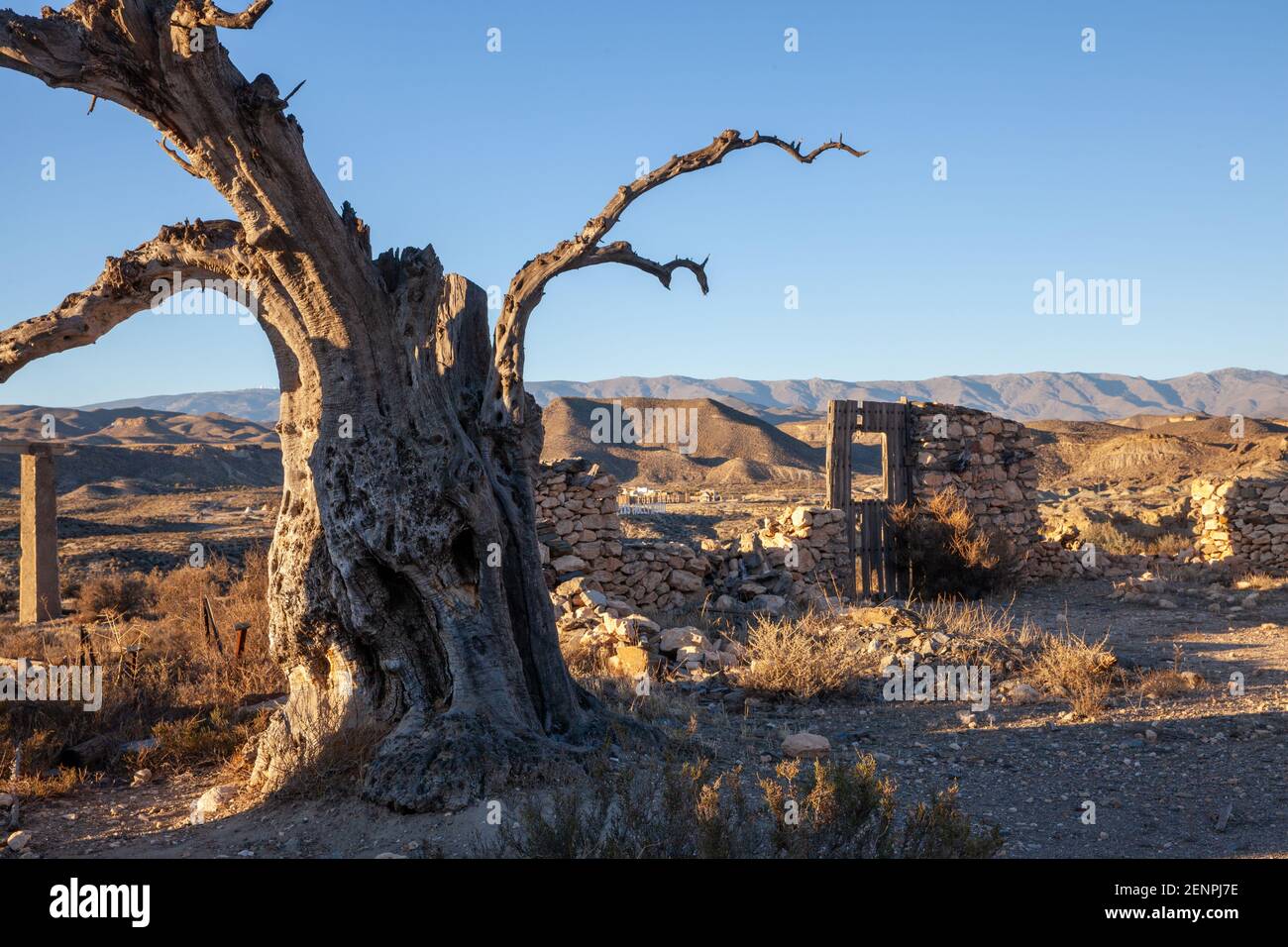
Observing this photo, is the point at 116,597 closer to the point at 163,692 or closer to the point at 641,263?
the point at 163,692

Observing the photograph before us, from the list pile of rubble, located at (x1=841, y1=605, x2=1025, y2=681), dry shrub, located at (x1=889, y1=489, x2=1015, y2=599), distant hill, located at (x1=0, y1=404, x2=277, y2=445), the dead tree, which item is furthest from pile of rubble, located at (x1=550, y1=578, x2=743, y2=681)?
distant hill, located at (x1=0, y1=404, x2=277, y2=445)

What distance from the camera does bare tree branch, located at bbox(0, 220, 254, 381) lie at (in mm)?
5180

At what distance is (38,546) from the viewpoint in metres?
14.1

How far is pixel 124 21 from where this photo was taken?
464 cm

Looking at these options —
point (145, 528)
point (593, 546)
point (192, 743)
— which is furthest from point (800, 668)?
point (145, 528)

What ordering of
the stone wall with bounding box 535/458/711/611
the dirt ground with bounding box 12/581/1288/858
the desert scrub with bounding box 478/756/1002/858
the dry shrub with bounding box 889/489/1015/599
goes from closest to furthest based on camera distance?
the desert scrub with bounding box 478/756/1002/858
the dirt ground with bounding box 12/581/1288/858
the stone wall with bounding box 535/458/711/611
the dry shrub with bounding box 889/489/1015/599

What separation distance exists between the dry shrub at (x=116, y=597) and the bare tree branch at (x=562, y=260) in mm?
10116

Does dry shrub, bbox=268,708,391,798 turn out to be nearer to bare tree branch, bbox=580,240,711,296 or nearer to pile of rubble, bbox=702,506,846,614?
bare tree branch, bbox=580,240,711,296

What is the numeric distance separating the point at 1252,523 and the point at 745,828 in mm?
15449

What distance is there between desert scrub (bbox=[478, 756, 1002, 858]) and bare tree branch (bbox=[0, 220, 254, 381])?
131 inches

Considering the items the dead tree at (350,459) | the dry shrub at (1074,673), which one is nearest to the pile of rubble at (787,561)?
the dry shrub at (1074,673)

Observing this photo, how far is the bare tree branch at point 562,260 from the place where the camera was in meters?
6.48
